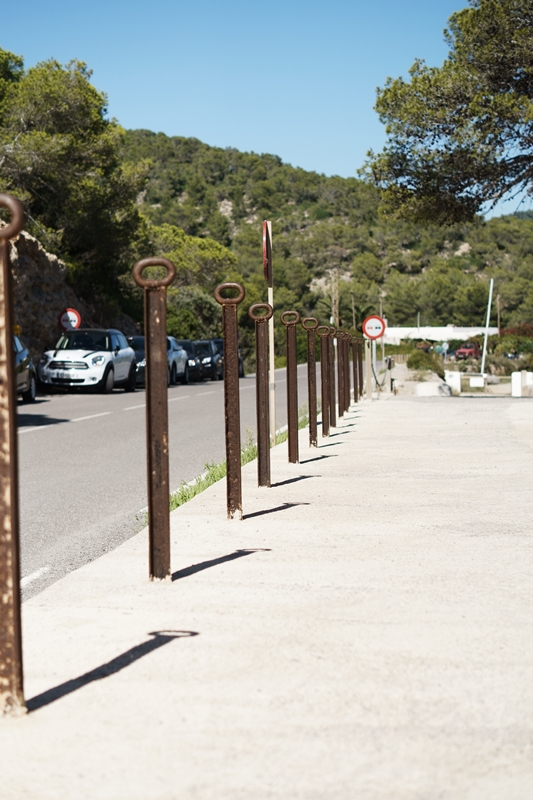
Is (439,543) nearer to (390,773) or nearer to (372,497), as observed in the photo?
(372,497)

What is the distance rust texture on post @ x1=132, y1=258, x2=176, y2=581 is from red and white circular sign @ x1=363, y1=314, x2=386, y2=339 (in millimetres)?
19730

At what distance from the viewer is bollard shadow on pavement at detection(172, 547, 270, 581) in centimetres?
486

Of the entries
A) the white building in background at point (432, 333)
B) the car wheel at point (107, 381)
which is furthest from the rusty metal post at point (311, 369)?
the white building in background at point (432, 333)

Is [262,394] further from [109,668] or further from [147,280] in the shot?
[109,668]

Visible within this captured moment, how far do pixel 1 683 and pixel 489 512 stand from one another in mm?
4323

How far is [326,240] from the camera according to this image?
143125 mm

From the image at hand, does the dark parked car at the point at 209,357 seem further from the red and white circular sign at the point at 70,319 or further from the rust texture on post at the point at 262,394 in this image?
the rust texture on post at the point at 262,394

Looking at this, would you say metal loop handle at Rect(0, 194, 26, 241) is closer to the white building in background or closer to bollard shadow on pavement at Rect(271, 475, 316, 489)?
bollard shadow on pavement at Rect(271, 475, 316, 489)

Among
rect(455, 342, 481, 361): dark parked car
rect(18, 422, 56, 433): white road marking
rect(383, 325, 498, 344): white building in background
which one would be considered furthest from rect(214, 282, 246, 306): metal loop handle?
rect(383, 325, 498, 344): white building in background

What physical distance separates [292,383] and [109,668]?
20.1 feet

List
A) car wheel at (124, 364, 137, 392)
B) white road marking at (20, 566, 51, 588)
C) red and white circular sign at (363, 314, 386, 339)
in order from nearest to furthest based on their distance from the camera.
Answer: white road marking at (20, 566, 51, 588)
red and white circular sign at (363, 314, 386, 339)
car wheel at (124, 364, 137, 392)

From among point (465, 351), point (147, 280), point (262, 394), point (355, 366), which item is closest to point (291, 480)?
point (262, 394)

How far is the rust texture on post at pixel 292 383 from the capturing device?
9.21 m

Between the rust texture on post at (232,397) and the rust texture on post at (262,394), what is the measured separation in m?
0.82
